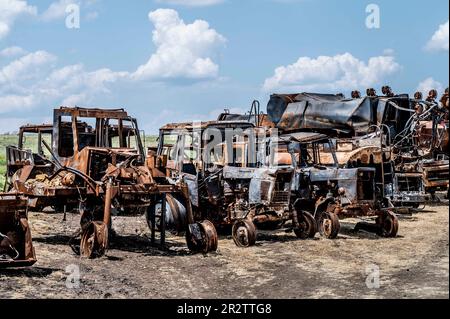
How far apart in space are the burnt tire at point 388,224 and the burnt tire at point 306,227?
1.52 meters

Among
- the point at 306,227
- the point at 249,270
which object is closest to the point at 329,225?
the point at 306,227

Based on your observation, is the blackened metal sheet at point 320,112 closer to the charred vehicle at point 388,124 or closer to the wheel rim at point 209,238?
the charred vehicle at point 388,124

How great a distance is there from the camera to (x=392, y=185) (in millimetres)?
16578

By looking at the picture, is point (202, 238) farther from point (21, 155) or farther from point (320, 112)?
point (320, 112)

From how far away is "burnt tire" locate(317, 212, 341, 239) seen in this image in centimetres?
1259

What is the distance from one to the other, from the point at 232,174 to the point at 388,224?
3409 mm

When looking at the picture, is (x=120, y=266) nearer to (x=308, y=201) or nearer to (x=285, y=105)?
(x=308, y=201)

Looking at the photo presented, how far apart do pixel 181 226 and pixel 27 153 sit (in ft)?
15.6

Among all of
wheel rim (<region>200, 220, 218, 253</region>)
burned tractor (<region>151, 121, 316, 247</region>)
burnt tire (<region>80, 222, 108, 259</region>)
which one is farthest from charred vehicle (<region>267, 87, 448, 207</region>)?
burnt tire (<region>80, 222, 108, 259</region>)

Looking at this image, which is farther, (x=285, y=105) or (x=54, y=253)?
(x=285, y=105)

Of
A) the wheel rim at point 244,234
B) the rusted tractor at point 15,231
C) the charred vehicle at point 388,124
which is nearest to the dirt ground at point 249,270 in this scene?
the wheel rim at point 244,234

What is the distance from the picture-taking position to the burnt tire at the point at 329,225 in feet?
41.3

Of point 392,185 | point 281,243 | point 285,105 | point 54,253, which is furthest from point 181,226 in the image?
point 285,105

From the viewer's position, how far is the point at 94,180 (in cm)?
1130
